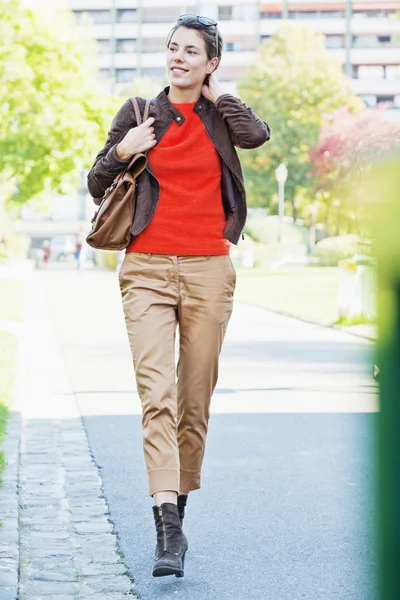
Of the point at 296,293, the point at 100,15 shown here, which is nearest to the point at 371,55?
the point at 100,15

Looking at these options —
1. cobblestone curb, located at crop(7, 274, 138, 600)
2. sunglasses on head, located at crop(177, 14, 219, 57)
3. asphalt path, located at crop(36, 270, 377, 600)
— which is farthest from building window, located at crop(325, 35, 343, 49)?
sunglasses on head, located at crop(177, 14, 219, 57)

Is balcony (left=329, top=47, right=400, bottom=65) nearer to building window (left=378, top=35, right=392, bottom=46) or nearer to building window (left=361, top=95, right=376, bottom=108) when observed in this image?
building window (left=378, top=35, right=392, bottom=46)

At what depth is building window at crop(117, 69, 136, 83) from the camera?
11062cm

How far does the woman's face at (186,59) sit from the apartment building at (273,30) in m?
101

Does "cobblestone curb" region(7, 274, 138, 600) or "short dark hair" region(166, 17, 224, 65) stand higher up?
"short dark hair" region(166, 17, 224, 65)

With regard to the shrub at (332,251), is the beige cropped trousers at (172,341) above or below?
above

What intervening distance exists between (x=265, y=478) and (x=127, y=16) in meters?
107

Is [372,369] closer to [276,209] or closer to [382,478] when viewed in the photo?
[382,478]

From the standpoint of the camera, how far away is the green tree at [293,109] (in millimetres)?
65438

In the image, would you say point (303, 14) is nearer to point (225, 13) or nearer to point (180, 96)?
point (225, 13)

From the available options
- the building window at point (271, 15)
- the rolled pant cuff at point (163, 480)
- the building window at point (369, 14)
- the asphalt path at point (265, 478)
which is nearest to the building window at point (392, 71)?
the building window at point (369, 14)

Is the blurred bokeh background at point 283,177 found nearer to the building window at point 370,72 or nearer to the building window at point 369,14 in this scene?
the building window at point 369,14

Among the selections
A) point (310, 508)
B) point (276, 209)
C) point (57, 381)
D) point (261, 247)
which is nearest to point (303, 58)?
point (276, 209)

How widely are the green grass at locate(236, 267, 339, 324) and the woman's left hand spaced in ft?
46.5
